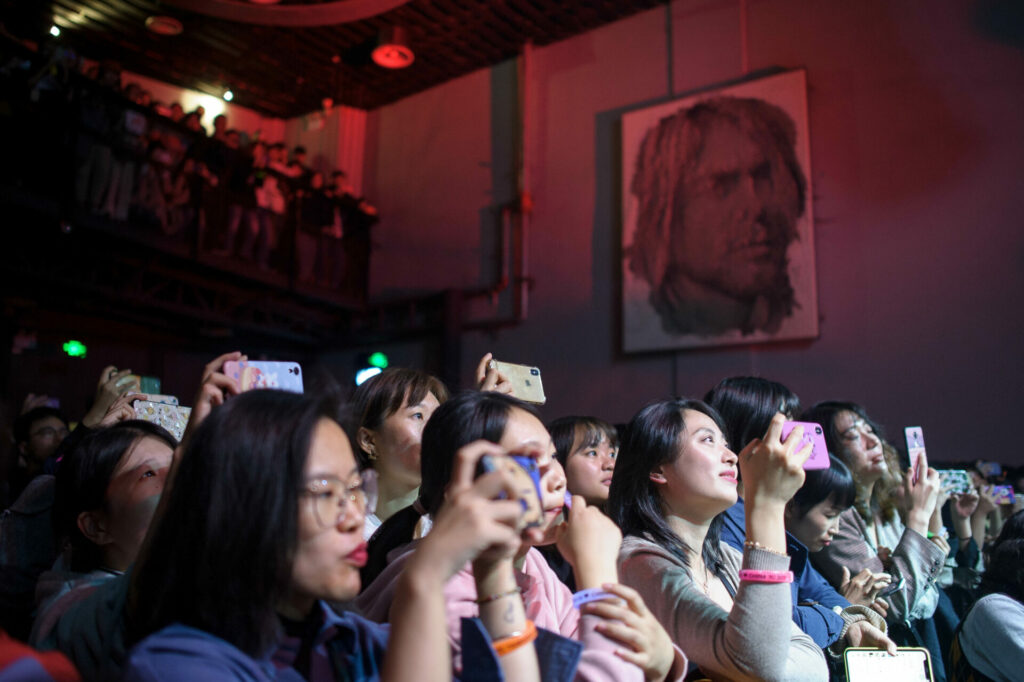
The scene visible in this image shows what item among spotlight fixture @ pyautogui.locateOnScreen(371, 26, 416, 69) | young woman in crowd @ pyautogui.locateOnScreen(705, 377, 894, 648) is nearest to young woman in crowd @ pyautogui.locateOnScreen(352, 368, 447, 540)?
young woman in crowd @ pyautogui.locateOnScreen(705, 377, 894, 648)

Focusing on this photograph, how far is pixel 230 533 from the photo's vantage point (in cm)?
112

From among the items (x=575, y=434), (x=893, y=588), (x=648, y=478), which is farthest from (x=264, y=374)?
(x=893, y=588)

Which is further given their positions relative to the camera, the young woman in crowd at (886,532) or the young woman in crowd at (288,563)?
the young woman in crowd at (886,532)

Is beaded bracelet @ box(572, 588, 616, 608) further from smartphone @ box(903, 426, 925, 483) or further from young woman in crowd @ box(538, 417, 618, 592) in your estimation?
smartphone @ box(903, 426, 925, 483)

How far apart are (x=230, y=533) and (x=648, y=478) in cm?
120

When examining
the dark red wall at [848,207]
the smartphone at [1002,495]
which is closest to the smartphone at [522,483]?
the smartphone at [1002,495]

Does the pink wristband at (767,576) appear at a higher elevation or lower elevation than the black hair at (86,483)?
lower

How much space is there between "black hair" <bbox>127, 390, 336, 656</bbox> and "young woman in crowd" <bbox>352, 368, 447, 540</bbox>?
110cm

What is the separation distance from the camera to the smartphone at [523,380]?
2336mm

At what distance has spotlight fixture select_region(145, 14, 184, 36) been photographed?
24.6ft

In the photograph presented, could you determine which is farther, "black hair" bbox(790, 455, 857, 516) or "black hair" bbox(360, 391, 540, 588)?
"black hair" bbox(790, 455, 857, 516)

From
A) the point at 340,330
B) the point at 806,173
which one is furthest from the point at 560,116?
the point at 340,330

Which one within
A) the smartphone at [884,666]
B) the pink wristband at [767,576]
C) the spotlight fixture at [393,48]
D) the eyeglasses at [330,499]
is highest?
the spotlight fixture at [393,48]

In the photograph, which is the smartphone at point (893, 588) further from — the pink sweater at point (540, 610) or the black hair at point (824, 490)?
the pink sweater at point (540, 610)
